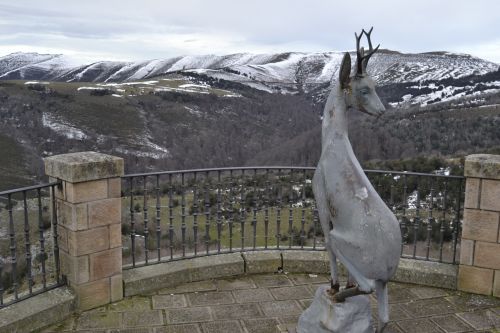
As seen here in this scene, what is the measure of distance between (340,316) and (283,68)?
404ft

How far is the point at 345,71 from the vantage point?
3.50 m

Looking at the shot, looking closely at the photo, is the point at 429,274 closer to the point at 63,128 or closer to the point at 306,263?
the point at 306,263

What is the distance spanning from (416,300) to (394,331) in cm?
87

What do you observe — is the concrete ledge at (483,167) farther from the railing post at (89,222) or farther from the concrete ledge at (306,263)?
the railing post at (89,222)

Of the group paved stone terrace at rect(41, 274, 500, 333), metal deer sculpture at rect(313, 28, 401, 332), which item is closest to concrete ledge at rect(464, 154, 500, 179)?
paved stone terrace at rect(41, 274, 500, 333)

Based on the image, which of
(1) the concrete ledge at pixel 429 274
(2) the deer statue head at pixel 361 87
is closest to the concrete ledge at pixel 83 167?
(2) the deer statue head at pixel 361 87

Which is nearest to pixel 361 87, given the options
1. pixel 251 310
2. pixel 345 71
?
pixel 345 71

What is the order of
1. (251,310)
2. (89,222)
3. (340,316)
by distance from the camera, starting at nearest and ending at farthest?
(340,316), (89,222), (251,310)

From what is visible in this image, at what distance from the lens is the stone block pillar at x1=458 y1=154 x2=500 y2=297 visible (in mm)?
5117

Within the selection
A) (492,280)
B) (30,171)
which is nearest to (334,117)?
(492,280)

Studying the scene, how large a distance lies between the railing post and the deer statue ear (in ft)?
8.44

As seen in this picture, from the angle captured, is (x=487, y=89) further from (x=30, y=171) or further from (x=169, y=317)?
(x=169, y=317)

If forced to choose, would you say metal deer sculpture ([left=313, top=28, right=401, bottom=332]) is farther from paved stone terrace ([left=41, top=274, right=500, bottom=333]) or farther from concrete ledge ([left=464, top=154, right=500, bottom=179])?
concrete ledge ([left=464, top=154, right=500, bottom=179])

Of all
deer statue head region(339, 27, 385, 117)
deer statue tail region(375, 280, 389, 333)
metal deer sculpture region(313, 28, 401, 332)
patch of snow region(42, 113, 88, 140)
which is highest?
deer statue head region(339, 27, 385, 117)
